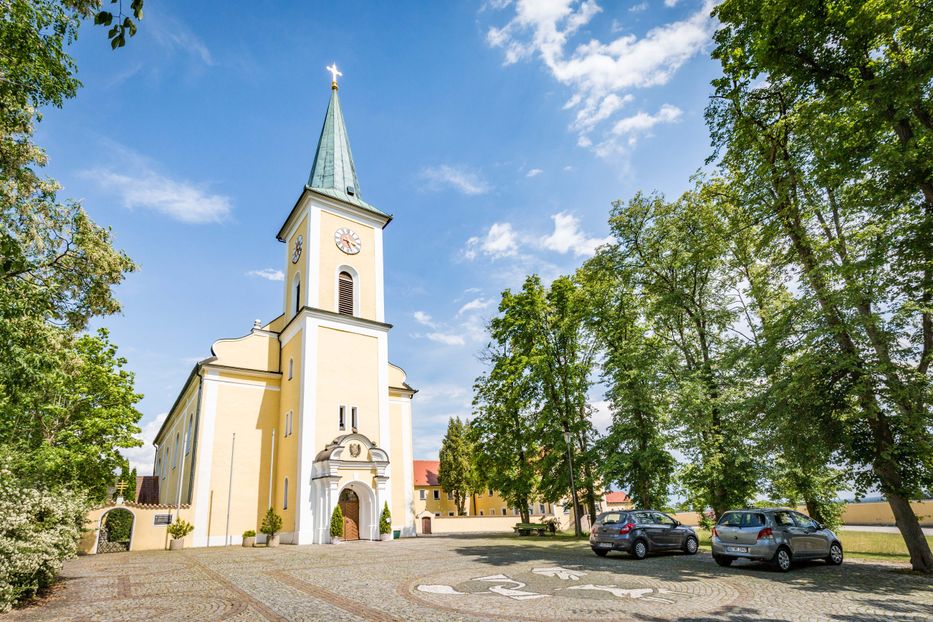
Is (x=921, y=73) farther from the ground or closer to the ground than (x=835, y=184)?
farther from the ground

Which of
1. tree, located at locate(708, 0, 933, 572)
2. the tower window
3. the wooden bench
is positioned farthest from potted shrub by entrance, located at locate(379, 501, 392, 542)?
tree, located at locate(708, 0, 933, 572)

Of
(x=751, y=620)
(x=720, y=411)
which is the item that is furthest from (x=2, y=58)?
(x=720, y=411)

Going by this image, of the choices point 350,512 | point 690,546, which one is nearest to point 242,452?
point 350,512

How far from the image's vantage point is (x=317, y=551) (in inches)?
705

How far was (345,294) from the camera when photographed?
2770 cm

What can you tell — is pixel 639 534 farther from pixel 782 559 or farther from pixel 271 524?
pixel 271 524

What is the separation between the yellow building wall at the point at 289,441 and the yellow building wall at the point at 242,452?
2.04ft

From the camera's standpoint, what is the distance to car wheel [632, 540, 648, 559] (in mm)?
14414

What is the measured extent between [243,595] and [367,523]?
50.4 ft

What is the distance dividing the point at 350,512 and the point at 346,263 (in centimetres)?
1310

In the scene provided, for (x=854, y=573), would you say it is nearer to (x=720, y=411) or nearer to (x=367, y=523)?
(x=720, y=411)

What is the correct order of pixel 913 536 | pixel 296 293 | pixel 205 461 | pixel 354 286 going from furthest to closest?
pixel 296 293
pixel 354 286
pixel 205 461
pixel 913 536

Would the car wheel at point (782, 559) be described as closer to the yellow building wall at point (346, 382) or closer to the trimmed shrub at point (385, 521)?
the trimmed shrub at point (385, 521)

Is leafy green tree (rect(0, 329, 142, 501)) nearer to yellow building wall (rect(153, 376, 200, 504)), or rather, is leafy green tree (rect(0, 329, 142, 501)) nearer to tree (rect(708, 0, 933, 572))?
yellow building wall (rect(153, 376, 200, 504))
